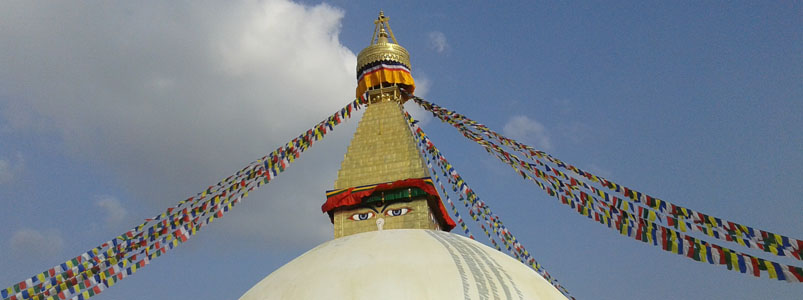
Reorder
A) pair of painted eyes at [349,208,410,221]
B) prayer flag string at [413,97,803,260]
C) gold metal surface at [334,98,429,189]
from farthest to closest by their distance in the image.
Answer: gold metal surface at [334,98,429,189] → pair of painted eyes at [349,208,410,221] → prayer flag string at [413,97,803,260]

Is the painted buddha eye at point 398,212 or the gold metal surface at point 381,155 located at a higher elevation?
the gold metal surface at point 381,155

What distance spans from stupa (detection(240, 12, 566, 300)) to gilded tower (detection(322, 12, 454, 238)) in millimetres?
17

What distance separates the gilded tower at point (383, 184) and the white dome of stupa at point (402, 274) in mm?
2235

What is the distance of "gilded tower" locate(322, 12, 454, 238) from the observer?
30.8 feet

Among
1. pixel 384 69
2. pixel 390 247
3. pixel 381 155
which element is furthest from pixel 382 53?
pixel 390 247

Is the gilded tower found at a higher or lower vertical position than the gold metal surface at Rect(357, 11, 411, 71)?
lower

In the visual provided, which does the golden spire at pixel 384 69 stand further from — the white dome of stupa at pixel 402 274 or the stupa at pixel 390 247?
the white dome of stupa at pixel 402 274

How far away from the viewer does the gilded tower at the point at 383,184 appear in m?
9.38

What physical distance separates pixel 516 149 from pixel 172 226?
18.2 feet

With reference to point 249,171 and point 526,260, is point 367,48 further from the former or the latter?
point 526,260

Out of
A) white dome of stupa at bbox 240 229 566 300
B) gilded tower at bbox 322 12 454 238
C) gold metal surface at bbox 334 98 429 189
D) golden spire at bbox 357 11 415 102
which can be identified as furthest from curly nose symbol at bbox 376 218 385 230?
golden spire at bbox 357 11 415 102

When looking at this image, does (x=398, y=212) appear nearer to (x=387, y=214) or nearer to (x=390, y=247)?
(x=387, y=214)

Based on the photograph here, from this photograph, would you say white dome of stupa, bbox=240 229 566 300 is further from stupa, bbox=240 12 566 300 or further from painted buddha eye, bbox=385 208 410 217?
painted buddha eye, bbox=385 208 410 217

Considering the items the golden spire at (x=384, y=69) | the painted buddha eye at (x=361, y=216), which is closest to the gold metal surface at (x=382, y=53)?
the golden spire at (x=384, y=69)
